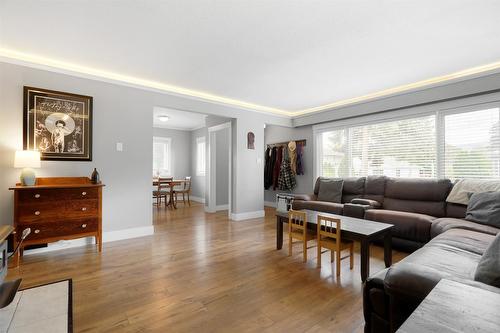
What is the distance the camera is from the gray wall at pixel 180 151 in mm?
8039

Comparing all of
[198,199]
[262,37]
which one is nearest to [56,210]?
[262,37]

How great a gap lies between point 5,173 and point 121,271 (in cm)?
189

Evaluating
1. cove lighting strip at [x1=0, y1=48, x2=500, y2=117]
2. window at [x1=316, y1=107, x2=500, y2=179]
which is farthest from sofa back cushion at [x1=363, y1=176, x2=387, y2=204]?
cove lighting strip at [x1=0, y1=48, x2=500, y2=117]

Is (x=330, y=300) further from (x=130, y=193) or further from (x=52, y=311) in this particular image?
(x=130, y=193)

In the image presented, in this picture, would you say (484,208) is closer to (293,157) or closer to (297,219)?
(297,219)

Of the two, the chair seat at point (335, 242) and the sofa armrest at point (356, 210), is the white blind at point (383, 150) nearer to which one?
the sofa armrest at point (356, 210)

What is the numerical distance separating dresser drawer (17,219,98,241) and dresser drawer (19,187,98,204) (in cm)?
28

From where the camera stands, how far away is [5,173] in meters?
2.92

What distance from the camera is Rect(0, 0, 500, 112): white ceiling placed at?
2072mm

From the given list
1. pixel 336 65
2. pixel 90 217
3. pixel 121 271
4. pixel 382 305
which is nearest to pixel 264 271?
pixel 382 305

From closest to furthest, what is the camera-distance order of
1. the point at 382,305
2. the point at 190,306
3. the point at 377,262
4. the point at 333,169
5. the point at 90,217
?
the point at 382,305
the point at 190,306
the point at 377,262
the point at 90,217
the point at 333,169

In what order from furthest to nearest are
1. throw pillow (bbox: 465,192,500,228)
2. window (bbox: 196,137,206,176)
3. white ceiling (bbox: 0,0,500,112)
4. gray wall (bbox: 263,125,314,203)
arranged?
1. window (bbox: 196,137,206,176)
2. gray wall (bbox: 263,125,314,203)
3. throw pillow (bbox: 465,192,500,228)
4. white ceiling (bbox: 0,0,500,112)

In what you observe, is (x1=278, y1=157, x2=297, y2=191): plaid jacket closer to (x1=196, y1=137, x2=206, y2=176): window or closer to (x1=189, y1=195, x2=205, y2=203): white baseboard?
(x1=189, y1=195, x2=205, y2=203): white baseboard

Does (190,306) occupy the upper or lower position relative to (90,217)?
lower
